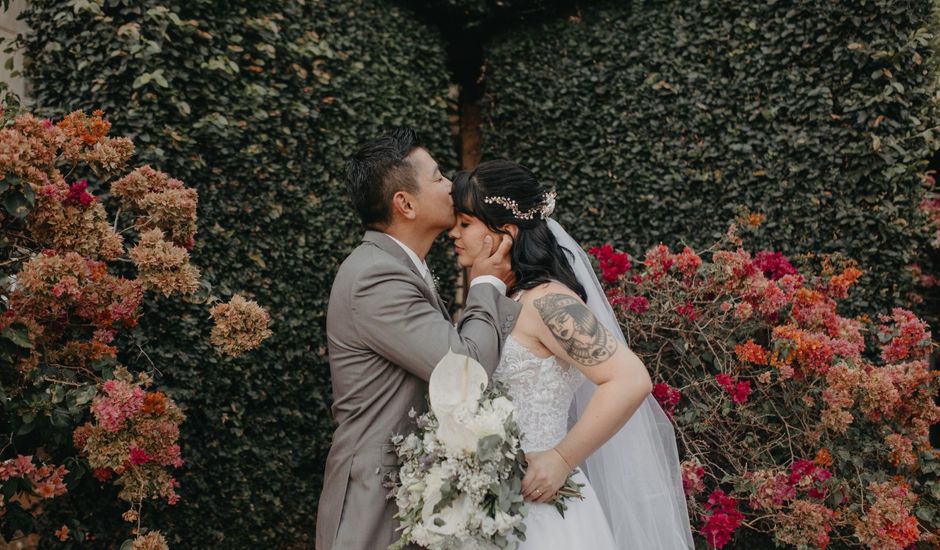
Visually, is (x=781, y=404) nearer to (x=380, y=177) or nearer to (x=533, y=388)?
(x=533, y=388)

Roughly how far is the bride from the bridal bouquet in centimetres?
20

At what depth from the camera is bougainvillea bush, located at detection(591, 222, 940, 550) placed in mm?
3141

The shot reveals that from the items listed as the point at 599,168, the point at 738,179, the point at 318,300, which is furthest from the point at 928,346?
the point at 318,300

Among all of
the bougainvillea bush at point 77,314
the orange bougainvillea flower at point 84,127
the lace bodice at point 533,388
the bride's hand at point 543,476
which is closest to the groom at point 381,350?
the lace bodice at point 533,388

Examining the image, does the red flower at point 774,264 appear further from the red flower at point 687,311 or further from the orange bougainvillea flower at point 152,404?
the orange bougainvillea flower at point 152,404

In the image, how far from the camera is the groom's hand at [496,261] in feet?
8.71

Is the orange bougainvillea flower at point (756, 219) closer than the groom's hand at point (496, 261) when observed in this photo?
No

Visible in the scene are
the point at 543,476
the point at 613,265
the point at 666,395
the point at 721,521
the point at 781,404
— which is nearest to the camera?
the point at 543,476

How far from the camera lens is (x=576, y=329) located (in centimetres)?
226

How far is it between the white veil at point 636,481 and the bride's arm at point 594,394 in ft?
1.62

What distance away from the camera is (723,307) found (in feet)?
11.3

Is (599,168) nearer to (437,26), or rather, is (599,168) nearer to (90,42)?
(437,26)

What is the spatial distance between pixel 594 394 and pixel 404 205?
107 centimetres

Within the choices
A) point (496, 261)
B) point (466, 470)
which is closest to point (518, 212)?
point (496, 261)
